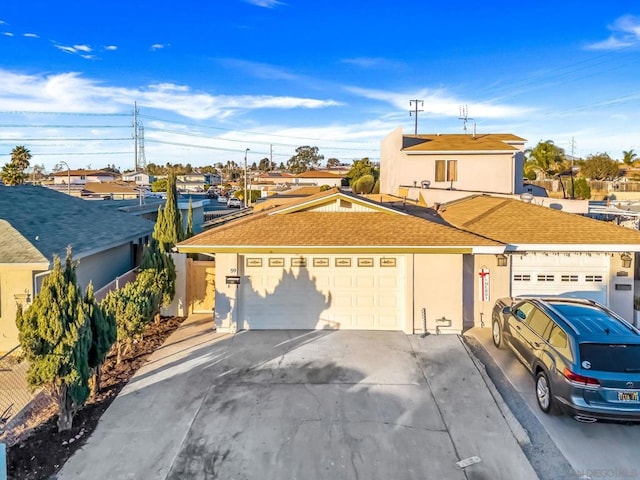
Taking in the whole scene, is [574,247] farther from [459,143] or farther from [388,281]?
[459,143]

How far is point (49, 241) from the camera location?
1042 cm

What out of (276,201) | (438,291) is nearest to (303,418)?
(438,291)

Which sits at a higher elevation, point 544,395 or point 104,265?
point 104,265

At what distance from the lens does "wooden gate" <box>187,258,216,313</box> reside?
39.3 ft

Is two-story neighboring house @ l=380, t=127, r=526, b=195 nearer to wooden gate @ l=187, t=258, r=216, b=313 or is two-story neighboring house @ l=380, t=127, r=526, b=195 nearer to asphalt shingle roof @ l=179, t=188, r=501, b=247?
asphalt shingle roof @ l=179, t=188, r=501, b=247

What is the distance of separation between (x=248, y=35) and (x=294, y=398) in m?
19.9

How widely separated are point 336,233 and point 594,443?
21.3 ft

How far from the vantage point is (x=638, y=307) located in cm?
1090

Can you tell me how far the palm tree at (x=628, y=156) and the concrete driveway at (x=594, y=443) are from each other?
237 ft

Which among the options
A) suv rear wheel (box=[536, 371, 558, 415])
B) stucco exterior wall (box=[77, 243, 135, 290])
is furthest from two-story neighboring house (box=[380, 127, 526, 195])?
suv rear wheel (box=[536, 371, 558, 415])

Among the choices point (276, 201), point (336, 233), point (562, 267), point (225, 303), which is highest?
point (276, 201)

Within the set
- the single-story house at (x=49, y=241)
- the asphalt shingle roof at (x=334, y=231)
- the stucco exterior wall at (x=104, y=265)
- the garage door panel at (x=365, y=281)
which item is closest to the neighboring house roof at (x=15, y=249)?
the single-story house at (x=49, y=241)

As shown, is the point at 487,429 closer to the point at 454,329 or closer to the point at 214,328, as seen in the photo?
the point at 454,329

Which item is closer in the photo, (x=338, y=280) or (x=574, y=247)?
(x=574, y=247)
